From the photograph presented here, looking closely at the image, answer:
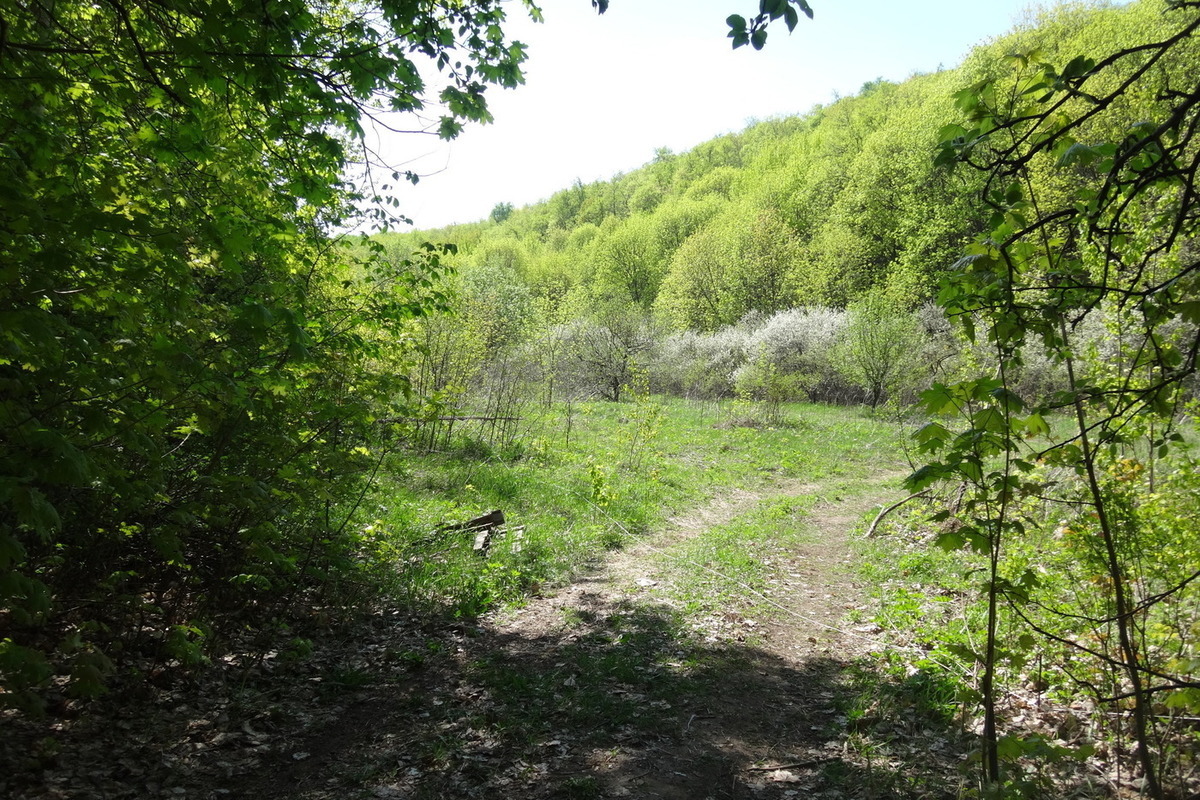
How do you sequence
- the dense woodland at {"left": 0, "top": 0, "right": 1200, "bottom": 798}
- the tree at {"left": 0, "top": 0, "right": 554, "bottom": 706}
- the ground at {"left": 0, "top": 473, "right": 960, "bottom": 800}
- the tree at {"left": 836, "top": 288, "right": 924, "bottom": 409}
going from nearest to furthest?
the dense woodland at {"left": 0, "top": 0, "right": 1200, "bottom": 798} < the tree at {"left": 0, "top": 0, "right": 554, "bottom": 706} < the ground at {"left": 0, "top": 473, "right": 960, "bottom": 800} < the tree at {"left": 836, "top": 288, "right": 924, "bottom": 409}

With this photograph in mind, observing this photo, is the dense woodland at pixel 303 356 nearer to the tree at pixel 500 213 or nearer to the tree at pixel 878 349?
the tree at pixel 878 349

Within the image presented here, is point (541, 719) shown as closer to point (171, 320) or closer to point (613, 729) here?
point (613, 729)

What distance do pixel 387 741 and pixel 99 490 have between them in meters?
2.32

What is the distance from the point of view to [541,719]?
4414mm

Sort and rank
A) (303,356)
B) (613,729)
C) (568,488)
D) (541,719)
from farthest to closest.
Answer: (568,488) < (541,719) < (613,729) < (303,356)

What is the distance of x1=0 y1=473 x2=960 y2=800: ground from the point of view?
3574 mm

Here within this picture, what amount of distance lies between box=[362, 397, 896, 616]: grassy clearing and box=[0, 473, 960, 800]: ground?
712mm

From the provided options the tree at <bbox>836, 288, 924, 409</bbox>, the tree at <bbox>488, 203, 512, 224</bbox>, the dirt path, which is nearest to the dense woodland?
the dirt path

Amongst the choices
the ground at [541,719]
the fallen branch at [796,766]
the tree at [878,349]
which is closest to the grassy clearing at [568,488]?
the ground at [541,719]

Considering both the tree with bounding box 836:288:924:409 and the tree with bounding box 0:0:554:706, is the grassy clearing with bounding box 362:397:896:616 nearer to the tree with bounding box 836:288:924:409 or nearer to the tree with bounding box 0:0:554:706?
the tree with bounding box 0:0:554:706

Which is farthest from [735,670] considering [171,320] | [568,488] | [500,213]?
[500,213]

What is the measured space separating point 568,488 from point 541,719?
20.5 feet

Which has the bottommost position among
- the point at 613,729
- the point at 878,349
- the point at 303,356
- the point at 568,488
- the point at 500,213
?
the point at 613,729

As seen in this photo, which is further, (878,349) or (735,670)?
(878,349)
